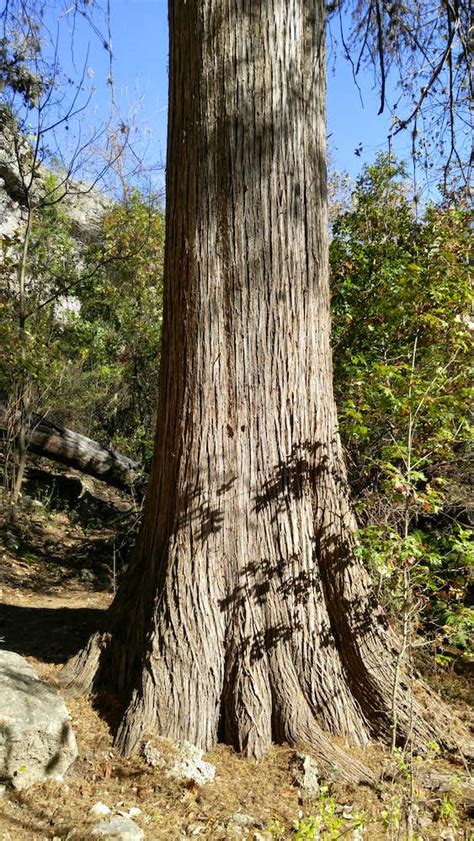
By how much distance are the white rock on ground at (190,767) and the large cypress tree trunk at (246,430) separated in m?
0.08

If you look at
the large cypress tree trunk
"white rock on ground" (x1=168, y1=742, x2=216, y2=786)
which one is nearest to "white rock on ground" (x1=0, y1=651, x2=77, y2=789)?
the large cypress tree trunk

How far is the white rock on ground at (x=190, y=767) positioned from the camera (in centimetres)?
323

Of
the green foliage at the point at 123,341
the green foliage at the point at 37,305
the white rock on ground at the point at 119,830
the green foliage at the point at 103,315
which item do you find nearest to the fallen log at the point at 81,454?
the green foliage at the point at 103,315

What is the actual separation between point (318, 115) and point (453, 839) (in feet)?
12.2

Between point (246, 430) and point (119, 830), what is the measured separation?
189 cm

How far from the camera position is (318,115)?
146 inches

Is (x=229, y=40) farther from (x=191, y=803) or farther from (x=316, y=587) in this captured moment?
(x=191, y=803)

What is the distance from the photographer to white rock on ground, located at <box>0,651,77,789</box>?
298 cm

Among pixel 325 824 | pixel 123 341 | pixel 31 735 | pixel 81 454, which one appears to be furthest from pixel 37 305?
pixel 325 824

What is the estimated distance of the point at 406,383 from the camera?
3.69 metres

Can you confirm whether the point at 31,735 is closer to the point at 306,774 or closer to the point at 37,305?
the point at 306,774

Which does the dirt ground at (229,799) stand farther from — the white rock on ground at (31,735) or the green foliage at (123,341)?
the green foliage at (123,341)

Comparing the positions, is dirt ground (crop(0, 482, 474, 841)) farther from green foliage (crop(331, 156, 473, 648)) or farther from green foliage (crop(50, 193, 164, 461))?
green foliage (crop(50, 193, 164, 461))

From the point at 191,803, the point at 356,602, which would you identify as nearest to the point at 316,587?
the point at 356,602
